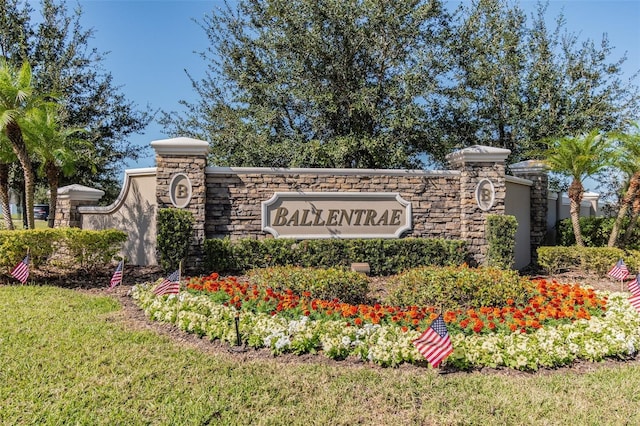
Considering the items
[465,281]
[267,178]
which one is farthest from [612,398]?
[267,178]

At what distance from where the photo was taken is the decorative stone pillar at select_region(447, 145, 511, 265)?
10172 millimetres

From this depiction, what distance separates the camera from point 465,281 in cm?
636

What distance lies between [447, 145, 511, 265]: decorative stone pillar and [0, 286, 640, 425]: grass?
5644 millimetres

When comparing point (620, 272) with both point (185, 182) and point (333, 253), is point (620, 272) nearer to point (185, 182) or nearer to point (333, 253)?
point (333, 253)

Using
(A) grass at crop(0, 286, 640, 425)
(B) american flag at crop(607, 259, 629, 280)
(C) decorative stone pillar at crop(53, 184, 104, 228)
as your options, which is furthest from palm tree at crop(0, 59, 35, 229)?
(B) american flag at crop(607, 259, 629, 280)

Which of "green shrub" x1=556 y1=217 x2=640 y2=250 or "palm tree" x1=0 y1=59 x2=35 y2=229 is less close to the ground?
"palm tree" x1=0 y1=59 x2=35 y2=229

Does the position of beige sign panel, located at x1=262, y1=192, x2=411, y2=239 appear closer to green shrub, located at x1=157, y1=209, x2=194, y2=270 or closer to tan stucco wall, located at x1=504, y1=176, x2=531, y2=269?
green shrub, located at x1=157, y1=209, x2=194, y2=270

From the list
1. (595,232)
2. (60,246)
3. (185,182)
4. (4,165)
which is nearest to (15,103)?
(4,165)

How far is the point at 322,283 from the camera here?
6.43 meters

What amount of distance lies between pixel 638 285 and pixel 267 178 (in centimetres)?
681

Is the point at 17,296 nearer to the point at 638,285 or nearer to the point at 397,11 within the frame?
the point at 638,285

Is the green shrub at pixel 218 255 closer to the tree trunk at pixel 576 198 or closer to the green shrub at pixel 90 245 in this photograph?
the green shrub at pixel 90 245

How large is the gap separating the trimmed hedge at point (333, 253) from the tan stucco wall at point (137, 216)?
1.80 meters

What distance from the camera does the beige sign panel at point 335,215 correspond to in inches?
389
